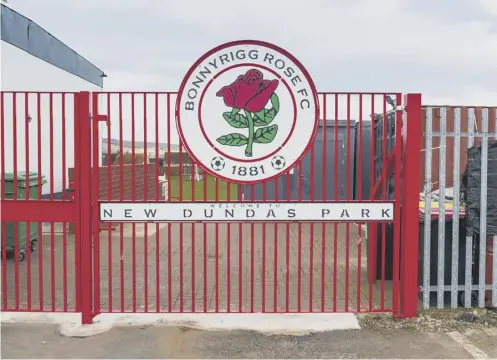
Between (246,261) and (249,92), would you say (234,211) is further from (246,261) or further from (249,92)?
(246,261)

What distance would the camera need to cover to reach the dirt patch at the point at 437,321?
489cm

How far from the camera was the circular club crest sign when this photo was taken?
4719 millimetres

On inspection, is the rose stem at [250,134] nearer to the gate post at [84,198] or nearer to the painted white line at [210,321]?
the gate post at [84,198]

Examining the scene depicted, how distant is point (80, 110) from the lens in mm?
4887

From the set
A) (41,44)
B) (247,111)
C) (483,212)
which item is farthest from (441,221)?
(41,44)

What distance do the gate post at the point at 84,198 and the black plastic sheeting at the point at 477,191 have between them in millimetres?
3798

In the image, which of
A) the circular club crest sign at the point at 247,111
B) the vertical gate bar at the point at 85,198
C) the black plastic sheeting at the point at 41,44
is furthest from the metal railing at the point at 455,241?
the black plastic sheeting at the point at 41,44

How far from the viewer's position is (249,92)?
475cm

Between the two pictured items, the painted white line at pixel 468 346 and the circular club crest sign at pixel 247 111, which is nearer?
the painted white line at pixel 468 346

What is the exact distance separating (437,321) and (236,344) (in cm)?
201

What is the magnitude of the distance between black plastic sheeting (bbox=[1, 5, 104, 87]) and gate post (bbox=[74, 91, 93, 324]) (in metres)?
6.71

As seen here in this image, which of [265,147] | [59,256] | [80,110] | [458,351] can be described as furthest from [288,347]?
[59,256]

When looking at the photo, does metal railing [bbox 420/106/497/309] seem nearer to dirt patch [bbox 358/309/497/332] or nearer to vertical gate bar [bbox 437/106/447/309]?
vertical gate bar [bbox 437/106/447/309]

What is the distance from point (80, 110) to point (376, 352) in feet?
11.3
